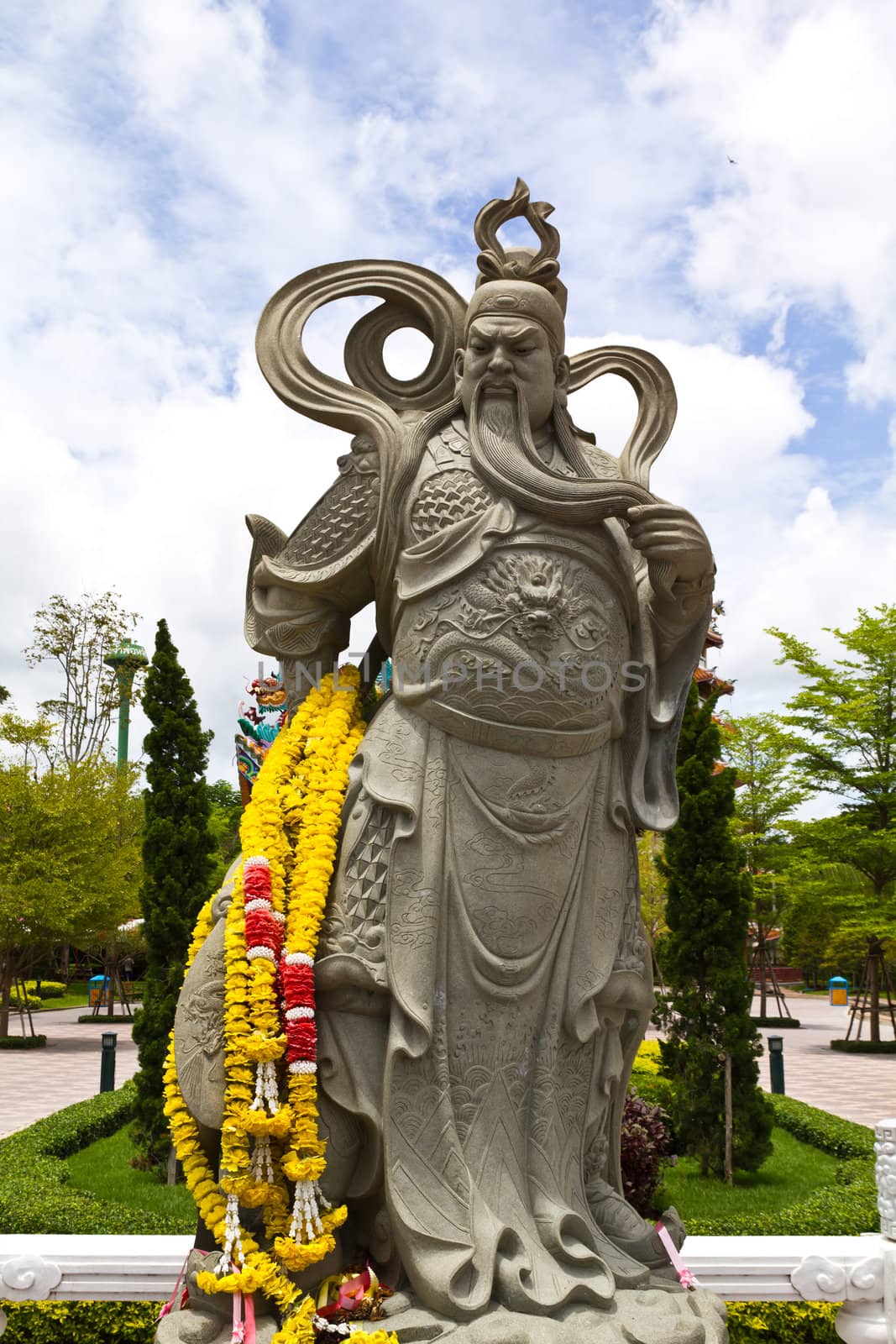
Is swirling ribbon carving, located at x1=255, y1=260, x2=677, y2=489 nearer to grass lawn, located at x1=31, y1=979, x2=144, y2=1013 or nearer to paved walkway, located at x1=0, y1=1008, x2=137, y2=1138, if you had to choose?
paved walkway, located at x1=0, y1=1008, x2=137, y2=1138

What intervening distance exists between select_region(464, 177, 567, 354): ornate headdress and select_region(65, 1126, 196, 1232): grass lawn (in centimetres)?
609

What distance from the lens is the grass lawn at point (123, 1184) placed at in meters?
7.88

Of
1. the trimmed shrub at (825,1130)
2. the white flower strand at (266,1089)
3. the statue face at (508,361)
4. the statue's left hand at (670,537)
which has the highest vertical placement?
the statue face at (508,361)

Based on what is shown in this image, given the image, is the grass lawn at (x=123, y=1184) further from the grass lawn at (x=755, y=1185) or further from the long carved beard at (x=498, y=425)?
the long carved beard at (x=498, y=425)

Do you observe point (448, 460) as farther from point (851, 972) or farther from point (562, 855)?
point (851, 972)

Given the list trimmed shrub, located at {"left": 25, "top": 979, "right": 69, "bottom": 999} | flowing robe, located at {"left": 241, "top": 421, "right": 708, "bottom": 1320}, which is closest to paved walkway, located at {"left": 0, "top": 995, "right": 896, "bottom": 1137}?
trimmed shrub, located at {"left": 25, "top": 979, "right": 69, "bottom": 999}

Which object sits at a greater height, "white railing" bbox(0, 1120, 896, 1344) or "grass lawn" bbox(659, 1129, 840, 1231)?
"white railing" bbox(0, 1120, 896, 1344)

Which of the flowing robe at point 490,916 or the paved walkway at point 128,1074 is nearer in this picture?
the flowing robe at point 490,916

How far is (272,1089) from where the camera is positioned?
2.76 meters

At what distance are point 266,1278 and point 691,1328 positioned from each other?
1.07 meters

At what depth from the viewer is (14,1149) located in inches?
338

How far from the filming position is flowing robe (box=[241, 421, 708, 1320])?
2.81 meters

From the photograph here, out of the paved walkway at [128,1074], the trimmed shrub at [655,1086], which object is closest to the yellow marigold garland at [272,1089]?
the trimmed shrub at [655,1086]

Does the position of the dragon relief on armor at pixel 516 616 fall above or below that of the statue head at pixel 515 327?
below
